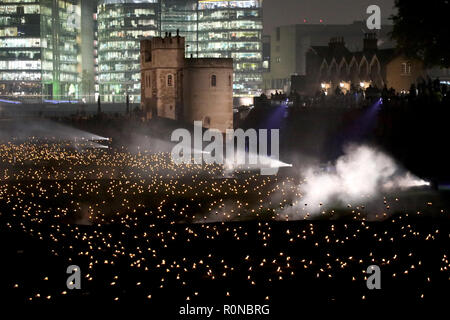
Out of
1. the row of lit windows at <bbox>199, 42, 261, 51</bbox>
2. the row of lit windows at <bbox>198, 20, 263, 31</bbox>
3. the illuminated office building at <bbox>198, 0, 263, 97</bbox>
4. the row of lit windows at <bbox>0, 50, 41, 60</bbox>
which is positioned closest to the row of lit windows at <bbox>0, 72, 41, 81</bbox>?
the row of lit windows at <bbox>0, 50, 41, 60</bbox>

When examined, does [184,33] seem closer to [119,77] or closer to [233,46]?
[233,46]

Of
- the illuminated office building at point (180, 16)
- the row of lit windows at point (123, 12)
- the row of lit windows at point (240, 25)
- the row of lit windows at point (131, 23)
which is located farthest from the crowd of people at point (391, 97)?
the illuminated office building at point (180, 16)

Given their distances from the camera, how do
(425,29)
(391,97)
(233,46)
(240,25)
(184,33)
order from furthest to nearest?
(184,33) < (240,25) < (233,46) < (391,97) < (425,29)

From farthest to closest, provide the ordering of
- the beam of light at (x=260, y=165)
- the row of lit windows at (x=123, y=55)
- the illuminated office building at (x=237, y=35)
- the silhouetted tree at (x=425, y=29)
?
the row of lit windows at (x=123, y=55) → the illuminated office building at (x=237, y=35) → the beam of light at (x=260, y=165) → the silhouetted tree at (x=425, y=29)

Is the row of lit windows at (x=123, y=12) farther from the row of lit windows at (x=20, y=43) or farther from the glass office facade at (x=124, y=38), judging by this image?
the row of lit windows at (x=20, y=43)

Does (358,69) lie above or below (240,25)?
below

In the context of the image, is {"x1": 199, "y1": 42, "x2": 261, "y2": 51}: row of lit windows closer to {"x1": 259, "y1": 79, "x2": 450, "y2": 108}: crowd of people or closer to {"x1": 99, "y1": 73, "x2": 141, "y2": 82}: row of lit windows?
{"x1": 99, "y1": 73, "x2": 141, "y2": 82}: row of lit windows

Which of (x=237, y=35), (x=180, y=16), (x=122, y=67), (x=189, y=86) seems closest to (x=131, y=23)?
(x=122, y=67)
